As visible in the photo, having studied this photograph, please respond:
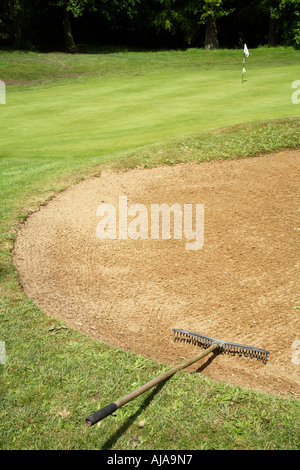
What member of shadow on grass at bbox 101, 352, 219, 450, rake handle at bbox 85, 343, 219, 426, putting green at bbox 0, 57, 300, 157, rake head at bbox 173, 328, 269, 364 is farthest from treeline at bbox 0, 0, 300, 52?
shadow on grass at bbox 101, 352, 219, 450

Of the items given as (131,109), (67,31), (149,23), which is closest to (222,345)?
(131,109)

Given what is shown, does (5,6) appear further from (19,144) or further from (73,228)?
(73,228)

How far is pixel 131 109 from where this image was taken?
13.9 metres

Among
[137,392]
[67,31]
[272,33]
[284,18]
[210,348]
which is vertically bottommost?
[210,348]

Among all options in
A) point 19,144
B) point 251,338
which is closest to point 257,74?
point 19,144

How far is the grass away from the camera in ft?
11.0

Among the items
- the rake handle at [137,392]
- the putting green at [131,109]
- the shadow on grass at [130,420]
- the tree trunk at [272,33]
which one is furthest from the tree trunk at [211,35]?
the shadow on grass at [130,420]

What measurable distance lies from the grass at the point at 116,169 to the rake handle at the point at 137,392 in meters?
0.14

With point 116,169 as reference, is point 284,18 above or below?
above

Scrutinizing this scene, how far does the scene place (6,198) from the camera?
8180 mm

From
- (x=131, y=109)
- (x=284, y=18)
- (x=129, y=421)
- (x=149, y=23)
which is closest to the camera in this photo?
(x=129, y=421)

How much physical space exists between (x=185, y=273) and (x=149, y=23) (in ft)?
121

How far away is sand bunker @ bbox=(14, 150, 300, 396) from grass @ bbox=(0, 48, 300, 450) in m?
0.34

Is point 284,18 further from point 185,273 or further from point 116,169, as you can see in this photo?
point 185,273
